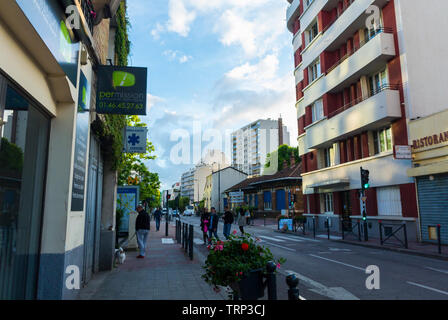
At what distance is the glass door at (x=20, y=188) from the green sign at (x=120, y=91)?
203cm

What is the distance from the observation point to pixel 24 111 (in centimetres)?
422

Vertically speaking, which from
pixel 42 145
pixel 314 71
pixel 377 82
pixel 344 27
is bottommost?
pixel 42 145

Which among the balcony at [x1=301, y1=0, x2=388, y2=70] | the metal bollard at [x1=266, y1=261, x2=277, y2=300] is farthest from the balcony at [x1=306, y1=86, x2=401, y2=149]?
the metal bollard at [x1=266, y1=261, x2=277, y2=300]

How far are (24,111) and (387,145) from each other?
1861cm

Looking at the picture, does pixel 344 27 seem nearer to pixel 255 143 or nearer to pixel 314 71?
pixel 314 71

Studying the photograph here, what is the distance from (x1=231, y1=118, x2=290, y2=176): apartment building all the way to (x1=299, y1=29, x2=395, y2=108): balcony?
9159cm

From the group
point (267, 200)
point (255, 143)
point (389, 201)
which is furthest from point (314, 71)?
point (255, 143)

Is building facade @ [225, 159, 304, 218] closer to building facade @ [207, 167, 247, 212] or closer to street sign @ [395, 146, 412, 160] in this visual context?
street sign @ [395, 146, 412, 160]

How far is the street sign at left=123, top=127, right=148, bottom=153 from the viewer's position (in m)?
12.9

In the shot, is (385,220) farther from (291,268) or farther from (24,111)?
(24,111)

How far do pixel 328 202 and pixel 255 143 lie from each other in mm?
104940

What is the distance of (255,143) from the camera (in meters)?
130

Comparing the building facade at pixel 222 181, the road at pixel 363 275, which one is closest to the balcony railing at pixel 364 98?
the road at pixel 363 275

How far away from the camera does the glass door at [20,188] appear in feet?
12.3
